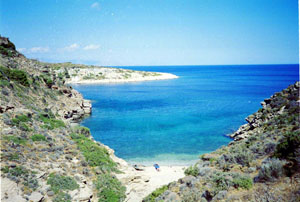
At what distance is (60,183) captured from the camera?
10.3 m

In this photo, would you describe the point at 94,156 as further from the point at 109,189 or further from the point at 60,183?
the point at 60,183

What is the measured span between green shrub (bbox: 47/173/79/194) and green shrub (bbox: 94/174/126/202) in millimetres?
1373

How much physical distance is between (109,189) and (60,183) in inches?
103

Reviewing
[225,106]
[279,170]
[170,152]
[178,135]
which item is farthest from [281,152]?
[225,106]

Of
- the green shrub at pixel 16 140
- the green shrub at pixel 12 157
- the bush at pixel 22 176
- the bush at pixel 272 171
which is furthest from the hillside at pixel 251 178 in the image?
the green shrub at pixel 16 140

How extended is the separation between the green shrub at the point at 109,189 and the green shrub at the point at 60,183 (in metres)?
1.37

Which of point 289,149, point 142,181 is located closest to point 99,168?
point 142,181

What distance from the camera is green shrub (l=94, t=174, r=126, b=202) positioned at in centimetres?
1095

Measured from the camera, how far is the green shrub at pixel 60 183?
993cm

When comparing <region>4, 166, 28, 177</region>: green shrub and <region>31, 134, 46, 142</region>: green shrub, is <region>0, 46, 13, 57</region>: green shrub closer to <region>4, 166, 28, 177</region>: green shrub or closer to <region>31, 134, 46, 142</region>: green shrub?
<region>31, 134, 46, 142</region>: green shrub

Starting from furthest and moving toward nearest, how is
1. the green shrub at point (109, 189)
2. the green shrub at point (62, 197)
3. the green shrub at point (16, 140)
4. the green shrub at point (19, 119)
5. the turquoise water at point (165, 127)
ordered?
the turquoise water at point (165, 127) < the green shrub at point (19, 119) < the green shrub at point (16, 140) < the green shrub at point (109, 189) < the green shrub at point (62, 197)

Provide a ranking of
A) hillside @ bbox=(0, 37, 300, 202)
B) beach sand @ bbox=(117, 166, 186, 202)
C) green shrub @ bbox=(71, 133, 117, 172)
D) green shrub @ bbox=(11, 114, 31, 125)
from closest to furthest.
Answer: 1. hillside @ bbox=(0, 37, 300, 202)
2. beach sand @ bbox=(117, 166, 186, 202)
3. green shrub @ bbox=(71, 133, 117, 172)
4. green shrub @ bbox=(11, 114, 31, 125)

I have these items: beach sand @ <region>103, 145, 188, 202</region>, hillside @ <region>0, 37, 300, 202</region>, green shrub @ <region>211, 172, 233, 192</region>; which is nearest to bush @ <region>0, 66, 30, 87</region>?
hillside @ <region>0, 37, 300, 202</region>

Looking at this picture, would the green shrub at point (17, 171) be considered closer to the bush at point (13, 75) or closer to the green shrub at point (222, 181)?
the green shrub at point (222, 181)
